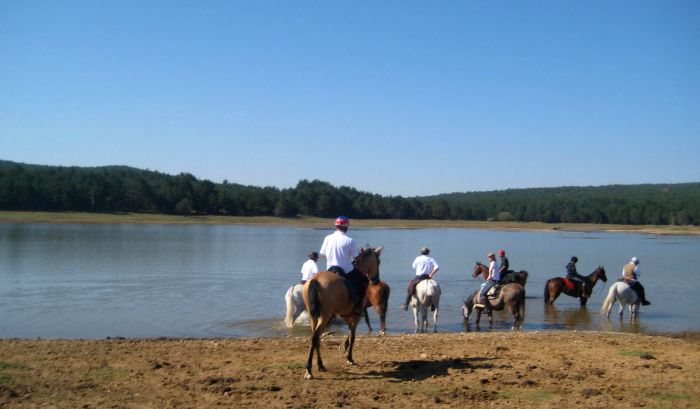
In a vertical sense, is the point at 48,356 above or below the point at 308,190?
below

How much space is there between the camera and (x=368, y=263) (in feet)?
32.6

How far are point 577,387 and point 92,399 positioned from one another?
622 centimetres

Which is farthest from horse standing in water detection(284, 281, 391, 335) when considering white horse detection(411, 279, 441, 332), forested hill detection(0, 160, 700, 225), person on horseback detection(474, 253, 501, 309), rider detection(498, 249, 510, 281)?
forested hill detection(0, 160, 700, 225)

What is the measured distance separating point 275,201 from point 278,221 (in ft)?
24.9

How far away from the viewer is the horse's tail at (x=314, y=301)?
28.0ft

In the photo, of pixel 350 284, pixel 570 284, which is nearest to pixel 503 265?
pixel 570 284

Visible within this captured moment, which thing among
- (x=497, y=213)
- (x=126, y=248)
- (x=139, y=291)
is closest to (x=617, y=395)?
(x=139, y=291)

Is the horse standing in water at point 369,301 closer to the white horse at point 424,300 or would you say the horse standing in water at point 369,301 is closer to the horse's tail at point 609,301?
the white horse at point 424,300

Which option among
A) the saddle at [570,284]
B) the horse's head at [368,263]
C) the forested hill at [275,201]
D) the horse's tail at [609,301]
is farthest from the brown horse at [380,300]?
the forested hill at [275,201]

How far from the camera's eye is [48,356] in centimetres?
981

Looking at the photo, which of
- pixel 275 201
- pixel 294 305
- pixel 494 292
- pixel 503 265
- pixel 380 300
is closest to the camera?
pixel 380 300

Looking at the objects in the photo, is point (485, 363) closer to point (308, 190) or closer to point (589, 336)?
point (589, 336)

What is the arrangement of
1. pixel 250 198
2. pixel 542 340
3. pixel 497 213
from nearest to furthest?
pixel 542 340 → pixel 250 198 → pixel 497 213

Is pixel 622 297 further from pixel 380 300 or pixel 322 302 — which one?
pixel 322 302
